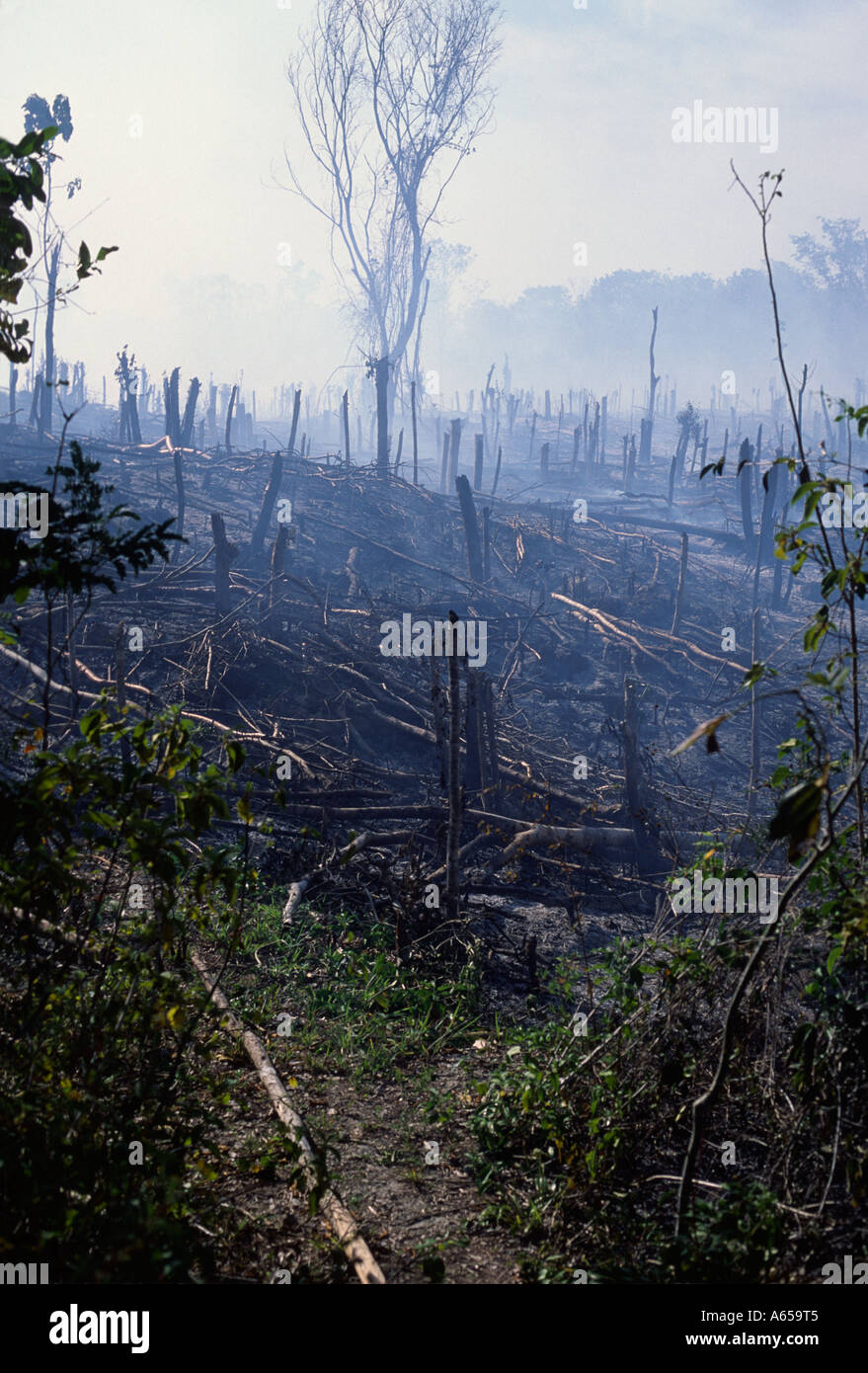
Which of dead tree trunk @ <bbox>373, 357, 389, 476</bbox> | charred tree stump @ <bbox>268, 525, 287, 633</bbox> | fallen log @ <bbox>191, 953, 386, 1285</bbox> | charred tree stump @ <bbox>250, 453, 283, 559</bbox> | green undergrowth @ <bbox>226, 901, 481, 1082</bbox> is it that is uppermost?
dead tree trunk @ <bbox>373, 357, 389, 476</bbox>

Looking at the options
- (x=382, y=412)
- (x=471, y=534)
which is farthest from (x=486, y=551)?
(x=382, y=412)

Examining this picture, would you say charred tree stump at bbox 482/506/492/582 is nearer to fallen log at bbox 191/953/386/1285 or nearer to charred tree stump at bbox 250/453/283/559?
charred tree stump at bbox 250/453/283/559

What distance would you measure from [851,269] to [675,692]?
95.6 m

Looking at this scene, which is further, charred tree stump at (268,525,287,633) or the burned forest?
charred tree stump at (268,525,287,633)

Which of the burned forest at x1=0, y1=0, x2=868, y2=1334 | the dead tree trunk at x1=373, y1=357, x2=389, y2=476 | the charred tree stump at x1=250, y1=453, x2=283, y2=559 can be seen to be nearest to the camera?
the burned forest at x1=0, y1=0, x2=868, y2=1334

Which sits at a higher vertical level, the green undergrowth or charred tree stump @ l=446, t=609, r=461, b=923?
charred tree stump @ l=446, t=609, r=461, b=923

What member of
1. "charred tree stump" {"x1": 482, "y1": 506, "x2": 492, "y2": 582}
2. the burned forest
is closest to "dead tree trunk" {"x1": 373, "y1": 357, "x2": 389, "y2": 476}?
"charred tree stump" {"x1": 482, "y1": 506, "x2": 492, "y2": 582}

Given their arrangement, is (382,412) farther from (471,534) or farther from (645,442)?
(645,442)

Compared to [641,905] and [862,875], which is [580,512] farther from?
[862,875]

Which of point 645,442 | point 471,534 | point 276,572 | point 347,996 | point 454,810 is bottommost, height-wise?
point 347,996

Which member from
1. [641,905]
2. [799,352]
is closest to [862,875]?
[641,905]
